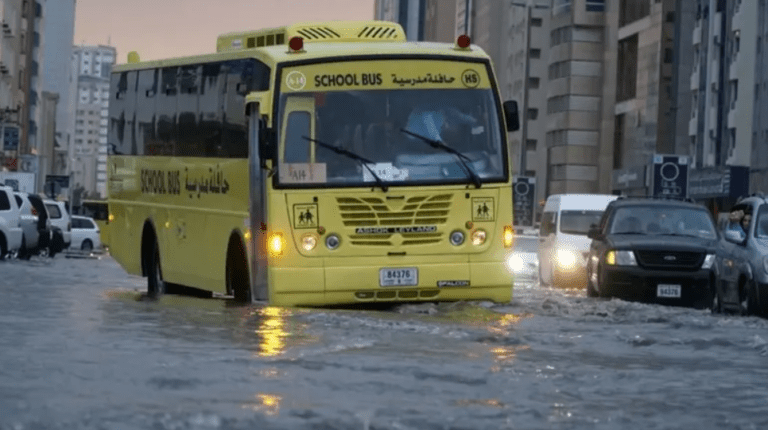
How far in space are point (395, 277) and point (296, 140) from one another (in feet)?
5.70

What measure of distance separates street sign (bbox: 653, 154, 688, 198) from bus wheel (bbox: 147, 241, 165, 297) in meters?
26.2

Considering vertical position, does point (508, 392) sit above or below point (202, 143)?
below

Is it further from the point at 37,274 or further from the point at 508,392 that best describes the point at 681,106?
the point at 508,392

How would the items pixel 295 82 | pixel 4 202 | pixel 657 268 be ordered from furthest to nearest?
pixel 4 202, pixel 657 268, pixel 295 82

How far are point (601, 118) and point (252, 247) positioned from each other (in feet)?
376

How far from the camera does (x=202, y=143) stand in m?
24.3

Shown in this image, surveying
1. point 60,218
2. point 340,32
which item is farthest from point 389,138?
point 60,218

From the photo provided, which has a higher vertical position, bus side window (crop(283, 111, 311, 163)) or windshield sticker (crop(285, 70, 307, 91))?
windshield sticker (crop(285, 70, 307, 91))

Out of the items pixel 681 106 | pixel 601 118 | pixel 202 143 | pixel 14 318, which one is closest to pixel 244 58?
pixel 202 143

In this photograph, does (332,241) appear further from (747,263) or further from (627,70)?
(627,70)

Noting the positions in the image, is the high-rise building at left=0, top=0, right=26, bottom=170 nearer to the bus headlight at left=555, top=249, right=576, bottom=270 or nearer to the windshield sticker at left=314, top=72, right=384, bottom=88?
the bus headlight at left=555, top=249, right=576, bottom=270

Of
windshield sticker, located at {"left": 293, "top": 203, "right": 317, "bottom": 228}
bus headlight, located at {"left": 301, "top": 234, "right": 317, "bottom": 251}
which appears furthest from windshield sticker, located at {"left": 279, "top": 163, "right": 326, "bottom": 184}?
bus headlight, located at {"left": 301, "top": 234, "right": 317, "bottom": 251}

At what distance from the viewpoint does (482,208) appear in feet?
70.0

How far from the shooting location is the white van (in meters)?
38.7
